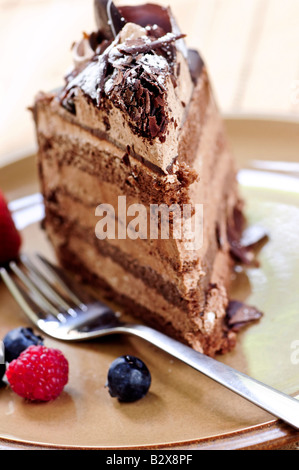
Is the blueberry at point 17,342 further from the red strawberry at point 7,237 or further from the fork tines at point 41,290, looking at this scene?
the red strawberry at point 7,237

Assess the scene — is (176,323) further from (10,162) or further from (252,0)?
(252,0)

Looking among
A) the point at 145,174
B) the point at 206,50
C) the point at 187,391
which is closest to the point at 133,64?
the point at 145,174

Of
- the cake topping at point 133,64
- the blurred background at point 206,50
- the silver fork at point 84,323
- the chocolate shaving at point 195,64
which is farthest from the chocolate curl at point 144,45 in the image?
the blurred background at point 206,50

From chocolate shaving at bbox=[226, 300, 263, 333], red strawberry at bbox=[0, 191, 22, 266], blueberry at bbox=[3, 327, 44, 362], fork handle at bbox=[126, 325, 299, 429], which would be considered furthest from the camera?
red strawberry at bbox=[0, 191, 22, 266]

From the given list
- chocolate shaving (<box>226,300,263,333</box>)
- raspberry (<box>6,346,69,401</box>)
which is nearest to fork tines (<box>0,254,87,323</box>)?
raspberry (<box>6,346,69,401</box>)

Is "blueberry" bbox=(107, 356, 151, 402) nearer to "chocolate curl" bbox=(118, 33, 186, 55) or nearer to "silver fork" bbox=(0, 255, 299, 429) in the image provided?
"silver fork" bbox=(0, 255, 299, 429)
